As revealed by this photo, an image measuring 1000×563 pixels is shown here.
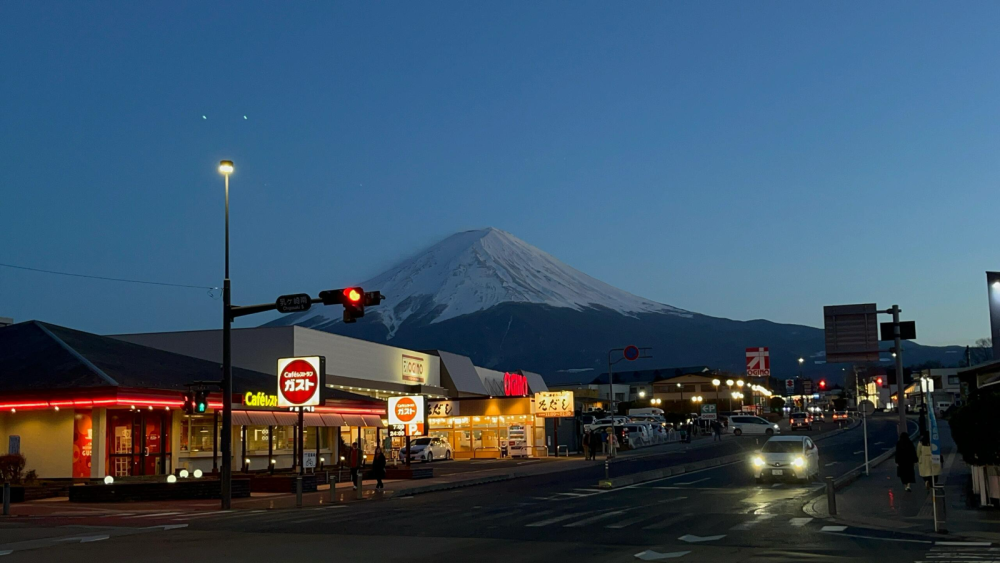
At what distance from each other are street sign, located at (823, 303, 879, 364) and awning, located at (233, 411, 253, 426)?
23264 mm

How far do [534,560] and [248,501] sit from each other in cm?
1729

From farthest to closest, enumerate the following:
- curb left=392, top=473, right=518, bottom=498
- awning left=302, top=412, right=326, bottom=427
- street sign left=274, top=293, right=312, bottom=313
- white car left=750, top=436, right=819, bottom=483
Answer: awning left=302, top=412, right=326, bottom=427 < curb left=392, top=473, right=518, bottom=498 < white car left=750, top=436, right=819, bottom=483 < street sign left=274, top=293, right=312, bottom=313

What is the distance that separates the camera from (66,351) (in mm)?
37094

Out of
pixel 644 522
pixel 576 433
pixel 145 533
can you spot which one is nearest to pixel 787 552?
pixel 644 522

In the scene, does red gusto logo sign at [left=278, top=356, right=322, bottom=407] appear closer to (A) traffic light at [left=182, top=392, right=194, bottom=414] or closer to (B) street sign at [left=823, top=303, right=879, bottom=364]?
(A) traffic light at [left=182, top=392, right=194, bottom=414]

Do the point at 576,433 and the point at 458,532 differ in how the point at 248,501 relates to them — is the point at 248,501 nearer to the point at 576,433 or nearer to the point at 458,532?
the point at 458,532

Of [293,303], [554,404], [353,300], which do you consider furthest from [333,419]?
[353,300]

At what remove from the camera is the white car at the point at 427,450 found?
53750 mm

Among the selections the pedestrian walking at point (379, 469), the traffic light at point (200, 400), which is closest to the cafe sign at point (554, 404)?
the pedestrian walking at point (379, 469)

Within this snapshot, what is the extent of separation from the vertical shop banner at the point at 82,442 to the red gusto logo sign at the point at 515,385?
31553 mm

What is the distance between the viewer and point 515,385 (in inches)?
2472

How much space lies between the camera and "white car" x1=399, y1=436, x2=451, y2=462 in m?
53.8

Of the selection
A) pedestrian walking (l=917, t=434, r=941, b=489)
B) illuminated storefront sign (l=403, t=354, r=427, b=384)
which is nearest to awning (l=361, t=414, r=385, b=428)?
illuminated storefront sign (l=403, t=354, r=427, b=384)

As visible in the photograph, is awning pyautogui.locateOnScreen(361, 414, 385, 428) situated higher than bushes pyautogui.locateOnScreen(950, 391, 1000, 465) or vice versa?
bushes pyautogui.locateOnScreen(950, 391, 1000, 465)
